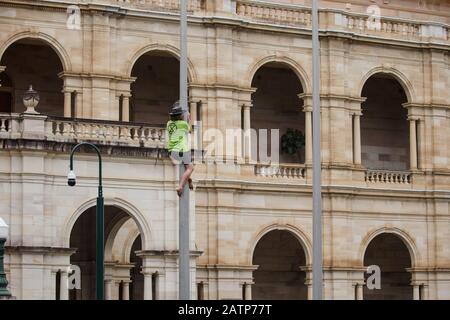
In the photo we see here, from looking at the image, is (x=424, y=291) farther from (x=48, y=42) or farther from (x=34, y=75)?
(x=48, y=42)

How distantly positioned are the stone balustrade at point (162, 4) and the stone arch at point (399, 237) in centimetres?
952

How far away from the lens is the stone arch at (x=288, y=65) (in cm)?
4253

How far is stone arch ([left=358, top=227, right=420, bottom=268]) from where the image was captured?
144ft

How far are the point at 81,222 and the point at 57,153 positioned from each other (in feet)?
24.8

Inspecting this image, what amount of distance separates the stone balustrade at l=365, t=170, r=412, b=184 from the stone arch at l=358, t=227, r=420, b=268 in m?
1.64

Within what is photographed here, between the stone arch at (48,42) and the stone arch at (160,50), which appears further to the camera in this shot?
the stone arch at (160,50)

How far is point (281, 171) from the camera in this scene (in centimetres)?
4275

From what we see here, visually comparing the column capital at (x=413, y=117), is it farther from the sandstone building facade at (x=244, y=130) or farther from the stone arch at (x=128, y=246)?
the stone arch at (x=128, y=246)

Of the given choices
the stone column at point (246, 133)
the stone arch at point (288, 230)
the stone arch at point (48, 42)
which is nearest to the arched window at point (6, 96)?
the stone arch at point (48, 42)

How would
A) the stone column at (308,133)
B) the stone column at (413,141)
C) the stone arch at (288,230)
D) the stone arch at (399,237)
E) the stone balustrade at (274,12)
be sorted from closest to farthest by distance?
the stone arch at (288,230), the stone balustrade at (274,12), the stone column at (308,133), the stone arch at (399,237), the stone column at (413,141)

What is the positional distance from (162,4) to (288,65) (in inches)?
197

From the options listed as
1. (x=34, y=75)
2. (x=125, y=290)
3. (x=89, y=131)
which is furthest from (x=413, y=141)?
(x=89, y=131)

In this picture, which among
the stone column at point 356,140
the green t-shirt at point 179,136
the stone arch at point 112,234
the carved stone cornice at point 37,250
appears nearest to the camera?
the green t-shirt at point 179,136

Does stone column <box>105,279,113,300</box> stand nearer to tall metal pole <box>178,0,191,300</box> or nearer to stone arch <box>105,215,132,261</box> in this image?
stone arch <box>105,215,132,261</box>
